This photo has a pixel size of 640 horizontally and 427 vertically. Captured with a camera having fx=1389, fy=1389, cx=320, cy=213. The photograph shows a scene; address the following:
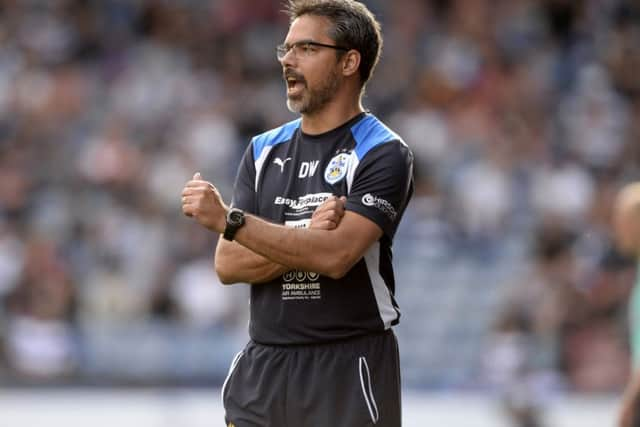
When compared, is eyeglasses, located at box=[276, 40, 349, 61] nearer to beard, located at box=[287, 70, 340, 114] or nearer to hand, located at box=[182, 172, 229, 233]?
beard, located at box=[287, 70, 340, 114]

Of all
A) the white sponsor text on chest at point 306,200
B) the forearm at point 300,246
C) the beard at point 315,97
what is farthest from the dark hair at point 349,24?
the forearm at point 300,246

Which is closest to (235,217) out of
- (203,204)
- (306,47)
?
(203,204)

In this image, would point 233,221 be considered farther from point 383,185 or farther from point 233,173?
point 233,173

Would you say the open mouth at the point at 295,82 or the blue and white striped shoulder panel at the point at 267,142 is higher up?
the open mouth at the point at 295,82

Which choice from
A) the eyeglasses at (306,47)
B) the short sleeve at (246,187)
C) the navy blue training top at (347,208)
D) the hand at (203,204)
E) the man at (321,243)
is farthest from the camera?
the short sleeve at (246,187)

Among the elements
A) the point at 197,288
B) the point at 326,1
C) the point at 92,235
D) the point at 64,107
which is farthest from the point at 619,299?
the point at 326,1

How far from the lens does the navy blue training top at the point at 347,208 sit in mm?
5180

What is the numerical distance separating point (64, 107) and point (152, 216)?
2186mm

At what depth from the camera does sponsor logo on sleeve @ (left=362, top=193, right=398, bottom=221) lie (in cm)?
514

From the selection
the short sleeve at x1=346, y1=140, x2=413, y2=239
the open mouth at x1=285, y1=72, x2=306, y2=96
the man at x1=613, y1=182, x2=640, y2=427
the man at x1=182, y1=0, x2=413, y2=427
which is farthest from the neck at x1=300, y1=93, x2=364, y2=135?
the man at x1=613, y1=182, x2=640, y2=427

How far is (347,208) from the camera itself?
5.14 meters

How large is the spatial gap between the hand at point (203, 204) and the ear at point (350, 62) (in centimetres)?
80

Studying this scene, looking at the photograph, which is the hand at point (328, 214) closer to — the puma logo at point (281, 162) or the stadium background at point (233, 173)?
the puma logo at point (281, 162)

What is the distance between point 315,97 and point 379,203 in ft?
1.66
